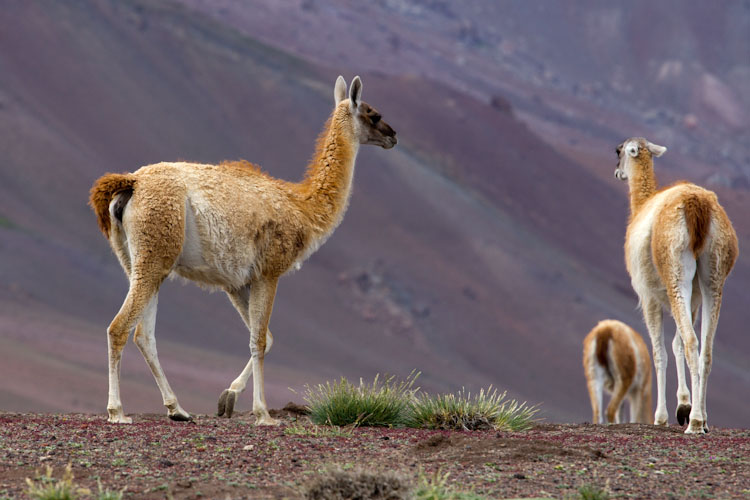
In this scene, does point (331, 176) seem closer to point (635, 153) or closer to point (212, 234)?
point (212, 234)

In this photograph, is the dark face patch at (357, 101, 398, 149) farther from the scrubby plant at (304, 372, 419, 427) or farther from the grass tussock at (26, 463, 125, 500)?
the grass tussock at (26, 463, 125, 500)

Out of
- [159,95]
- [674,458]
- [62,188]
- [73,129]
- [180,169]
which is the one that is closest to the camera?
[674,458]

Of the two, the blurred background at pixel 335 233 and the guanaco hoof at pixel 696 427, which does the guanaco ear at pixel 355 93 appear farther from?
the blurred background at pixel 335 233

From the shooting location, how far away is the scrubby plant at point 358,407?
38.1 ft

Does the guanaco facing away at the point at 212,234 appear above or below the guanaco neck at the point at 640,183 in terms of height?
below

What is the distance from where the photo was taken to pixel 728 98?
18512cm

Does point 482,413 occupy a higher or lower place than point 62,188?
lower

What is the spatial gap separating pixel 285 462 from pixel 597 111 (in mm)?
169982

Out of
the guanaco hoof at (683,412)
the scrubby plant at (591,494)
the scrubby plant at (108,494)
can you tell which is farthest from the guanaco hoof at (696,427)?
the scrubby plant at (108,494)

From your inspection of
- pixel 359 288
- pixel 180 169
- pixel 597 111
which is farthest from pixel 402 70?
pixel 180 169

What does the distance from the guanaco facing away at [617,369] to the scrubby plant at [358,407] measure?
706 cm

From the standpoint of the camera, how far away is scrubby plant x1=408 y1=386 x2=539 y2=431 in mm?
11617

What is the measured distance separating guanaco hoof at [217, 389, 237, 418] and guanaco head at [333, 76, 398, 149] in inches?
151

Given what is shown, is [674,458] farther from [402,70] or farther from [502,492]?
[402,70]
